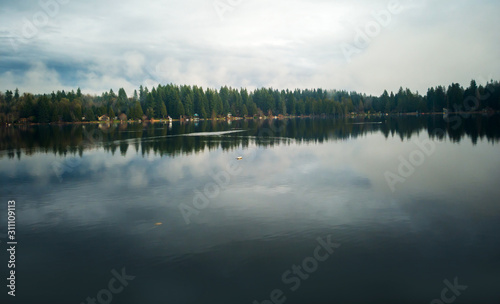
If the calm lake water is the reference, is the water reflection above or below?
above

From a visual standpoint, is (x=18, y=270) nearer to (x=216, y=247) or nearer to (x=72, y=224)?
(x=72, y=224)

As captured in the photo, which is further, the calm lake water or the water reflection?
the water reflection

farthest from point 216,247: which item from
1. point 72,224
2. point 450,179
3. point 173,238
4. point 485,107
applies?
point 485,107

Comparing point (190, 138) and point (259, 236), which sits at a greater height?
point (190, 138)

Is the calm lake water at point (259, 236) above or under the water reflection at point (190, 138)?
under

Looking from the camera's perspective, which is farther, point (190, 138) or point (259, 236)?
point (190, 138)

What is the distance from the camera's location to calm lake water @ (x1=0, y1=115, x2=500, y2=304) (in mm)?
9891

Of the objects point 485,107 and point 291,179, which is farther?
point 485,107

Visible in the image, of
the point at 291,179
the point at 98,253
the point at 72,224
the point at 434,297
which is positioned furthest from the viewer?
the point at 291,179

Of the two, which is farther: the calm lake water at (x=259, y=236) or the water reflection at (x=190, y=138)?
the water reflection at (x=190, y=138)

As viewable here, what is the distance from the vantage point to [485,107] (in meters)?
154

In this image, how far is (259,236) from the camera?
1343cm

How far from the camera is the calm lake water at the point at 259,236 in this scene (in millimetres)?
9891

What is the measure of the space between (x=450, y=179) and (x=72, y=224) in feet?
75.8
